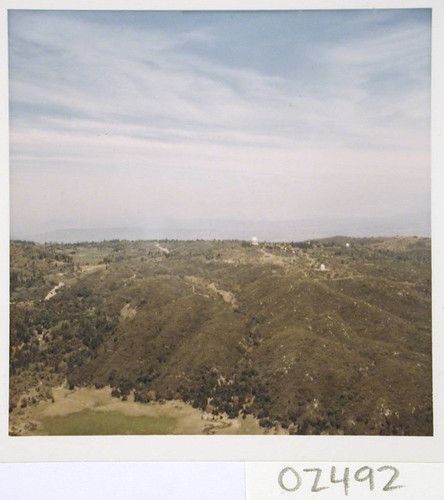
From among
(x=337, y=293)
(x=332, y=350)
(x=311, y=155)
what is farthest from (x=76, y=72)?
(x=332, y=350)

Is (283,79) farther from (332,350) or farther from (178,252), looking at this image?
(332,350)

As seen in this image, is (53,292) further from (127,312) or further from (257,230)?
(257,230)
